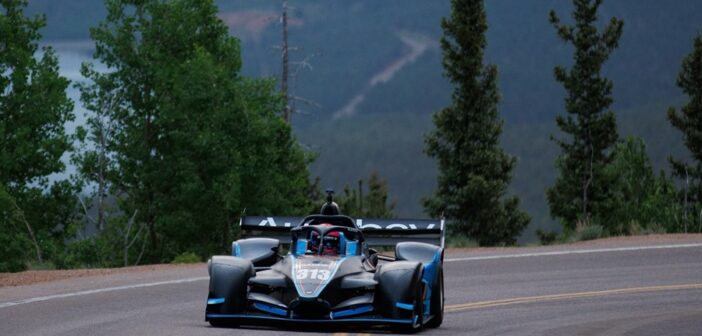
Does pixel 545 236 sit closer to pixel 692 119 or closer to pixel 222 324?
pixel 692 119

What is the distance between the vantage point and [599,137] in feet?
221

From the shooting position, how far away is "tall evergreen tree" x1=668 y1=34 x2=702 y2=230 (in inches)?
2562

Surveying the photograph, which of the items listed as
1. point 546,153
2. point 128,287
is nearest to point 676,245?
point 128,287

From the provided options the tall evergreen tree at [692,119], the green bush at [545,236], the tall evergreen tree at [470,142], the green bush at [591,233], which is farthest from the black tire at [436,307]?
the tall evergreen tree at [692,119]

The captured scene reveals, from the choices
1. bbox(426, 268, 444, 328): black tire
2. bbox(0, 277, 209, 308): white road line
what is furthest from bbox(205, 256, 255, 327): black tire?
bbox(0, 277, 209, 308): white road line

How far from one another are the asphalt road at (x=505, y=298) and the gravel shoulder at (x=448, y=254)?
1.03 ft

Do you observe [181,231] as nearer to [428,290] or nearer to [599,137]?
[599,137]

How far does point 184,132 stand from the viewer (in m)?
63.5

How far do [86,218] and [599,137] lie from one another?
23248 millimetres

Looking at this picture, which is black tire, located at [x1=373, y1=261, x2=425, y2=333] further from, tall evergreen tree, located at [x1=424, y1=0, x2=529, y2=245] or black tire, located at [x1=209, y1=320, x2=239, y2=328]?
tall evergreen tree, located at [x1=424, y1=0, x2=529, y2=245]

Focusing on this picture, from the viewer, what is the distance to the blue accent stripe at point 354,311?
15.7m

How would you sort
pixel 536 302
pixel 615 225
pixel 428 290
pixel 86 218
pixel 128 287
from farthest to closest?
pixel 86 218 → pixel 615 225 → pixel 128 287 → pixel 536 302 → pixel 428 290

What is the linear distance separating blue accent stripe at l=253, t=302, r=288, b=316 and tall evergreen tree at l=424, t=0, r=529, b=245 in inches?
1792

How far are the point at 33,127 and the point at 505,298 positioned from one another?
43411 millimetres
